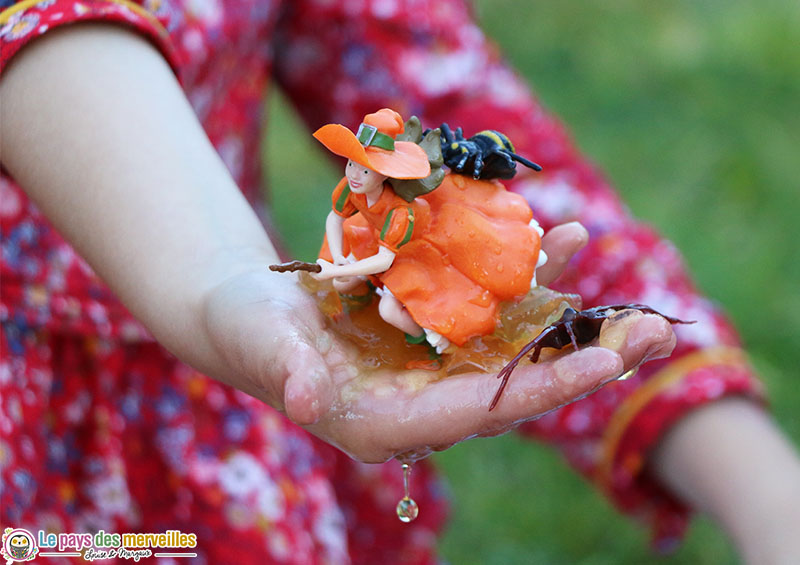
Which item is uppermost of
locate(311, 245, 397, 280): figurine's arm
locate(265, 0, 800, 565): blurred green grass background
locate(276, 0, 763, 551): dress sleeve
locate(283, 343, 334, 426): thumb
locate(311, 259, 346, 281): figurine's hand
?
A: locate(311, 245, 397, 280): figurine's arm

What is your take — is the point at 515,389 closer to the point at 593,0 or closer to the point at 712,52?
the point at 712,52

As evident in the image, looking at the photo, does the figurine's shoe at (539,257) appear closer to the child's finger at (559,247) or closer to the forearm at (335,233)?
the child's finger at (559,247)

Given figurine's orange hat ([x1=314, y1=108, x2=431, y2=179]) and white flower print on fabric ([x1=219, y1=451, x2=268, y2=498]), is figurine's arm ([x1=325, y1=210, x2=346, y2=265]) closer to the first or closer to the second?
figurine's orange hat ([x1=314, y1=108, x2=431, y2=179])

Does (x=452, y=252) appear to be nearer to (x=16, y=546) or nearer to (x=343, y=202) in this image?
(x=343, y=202)

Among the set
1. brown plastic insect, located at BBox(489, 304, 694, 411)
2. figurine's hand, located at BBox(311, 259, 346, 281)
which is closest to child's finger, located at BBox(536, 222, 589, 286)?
brown plastic insect, located at BBox(489, 304, 694, 411)

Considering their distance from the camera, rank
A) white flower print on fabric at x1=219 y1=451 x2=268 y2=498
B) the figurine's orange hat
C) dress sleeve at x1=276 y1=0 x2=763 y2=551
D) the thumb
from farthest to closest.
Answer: dress sleeve at x1=276 y1=0 x2=763 y2=551, white flower print on fabric at x1=219 y1=451 x2=268 y2=498, the figurine's orange hat, the thumb

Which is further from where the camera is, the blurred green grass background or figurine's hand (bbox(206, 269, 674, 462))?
the blurred green grass background
